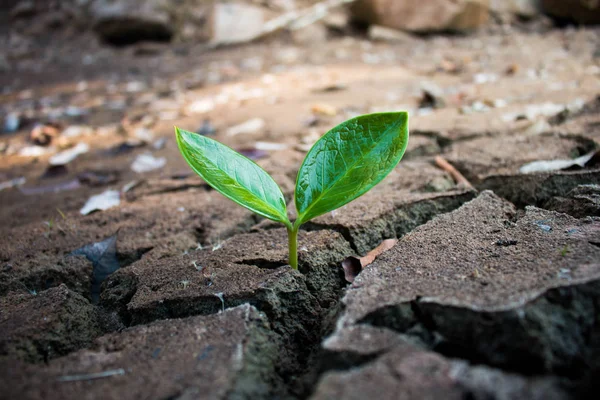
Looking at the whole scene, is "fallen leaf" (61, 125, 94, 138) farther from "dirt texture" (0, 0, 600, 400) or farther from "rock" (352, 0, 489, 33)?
"rock" (352, 0, 489, 33)

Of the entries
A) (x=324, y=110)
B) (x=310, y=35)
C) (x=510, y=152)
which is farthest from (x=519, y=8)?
(x=510, y=152)

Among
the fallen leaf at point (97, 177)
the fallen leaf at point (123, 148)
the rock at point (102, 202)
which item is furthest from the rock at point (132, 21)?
the rock at point (102, 202)

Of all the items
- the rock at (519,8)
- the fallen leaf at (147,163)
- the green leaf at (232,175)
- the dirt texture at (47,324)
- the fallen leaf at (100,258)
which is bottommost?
the fallen leaf at (147,163)

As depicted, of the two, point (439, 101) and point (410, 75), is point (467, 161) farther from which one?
A: point (410, 75)

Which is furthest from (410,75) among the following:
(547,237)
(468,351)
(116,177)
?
(468,351)

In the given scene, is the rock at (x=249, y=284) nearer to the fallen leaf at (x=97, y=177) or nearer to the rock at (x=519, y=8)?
the fallen leaf at (x=97, y=177)

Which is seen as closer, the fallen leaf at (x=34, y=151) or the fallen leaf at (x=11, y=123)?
the fallen leaf at (x=34, y=151)

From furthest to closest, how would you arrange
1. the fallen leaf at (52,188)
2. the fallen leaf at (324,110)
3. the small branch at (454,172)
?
the fallen leaf at (324,110)
the fallen leaf at (52,188)
the small branch at (454,172)
